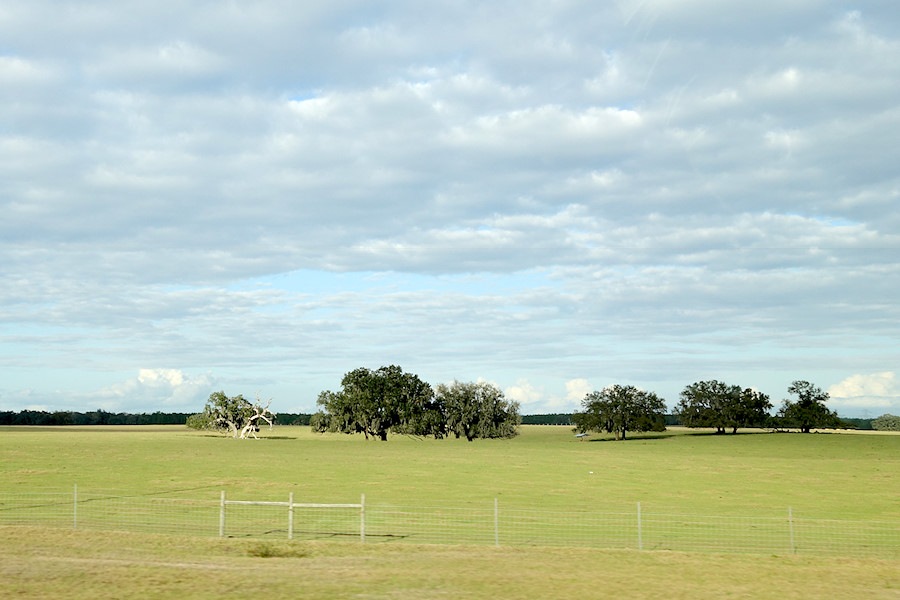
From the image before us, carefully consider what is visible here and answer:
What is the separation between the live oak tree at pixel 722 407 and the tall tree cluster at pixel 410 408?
110ft

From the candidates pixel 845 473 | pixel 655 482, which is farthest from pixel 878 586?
pixel 845 473

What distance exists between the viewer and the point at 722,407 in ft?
506

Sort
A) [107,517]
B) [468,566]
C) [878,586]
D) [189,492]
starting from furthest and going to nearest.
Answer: [189,492] → [107,517] → [468,566] → [878,586]

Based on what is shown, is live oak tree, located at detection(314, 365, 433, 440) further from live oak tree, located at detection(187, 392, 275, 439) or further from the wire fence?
the wire fence

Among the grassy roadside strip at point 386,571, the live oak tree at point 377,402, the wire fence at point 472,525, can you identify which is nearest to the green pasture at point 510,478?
the wire fence at point 472,525

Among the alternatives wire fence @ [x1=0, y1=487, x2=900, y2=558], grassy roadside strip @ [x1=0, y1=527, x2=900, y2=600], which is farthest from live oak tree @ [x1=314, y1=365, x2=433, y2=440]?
grassy roadside strip @ [x1=0, y1=527, x2=900, y2=600]

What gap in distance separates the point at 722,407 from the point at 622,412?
2365 cm

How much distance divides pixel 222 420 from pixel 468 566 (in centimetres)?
14433

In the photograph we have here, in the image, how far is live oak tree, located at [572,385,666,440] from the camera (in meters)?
143

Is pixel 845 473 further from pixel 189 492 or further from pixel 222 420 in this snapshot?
pixel 222 420

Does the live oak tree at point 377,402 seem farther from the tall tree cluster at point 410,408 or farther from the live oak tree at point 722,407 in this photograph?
the live oak tree at point 722,407

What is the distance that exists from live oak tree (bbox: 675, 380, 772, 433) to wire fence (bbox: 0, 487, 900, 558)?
372 feet

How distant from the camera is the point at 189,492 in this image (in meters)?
50.9

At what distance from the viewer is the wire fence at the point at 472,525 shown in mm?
32156
